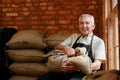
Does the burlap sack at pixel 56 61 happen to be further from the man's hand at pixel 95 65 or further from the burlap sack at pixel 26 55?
the burlap sack at pixel 26 55

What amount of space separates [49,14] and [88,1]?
2.11ft

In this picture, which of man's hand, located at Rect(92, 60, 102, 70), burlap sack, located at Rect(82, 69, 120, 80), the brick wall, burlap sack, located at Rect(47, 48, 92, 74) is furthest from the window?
burlap sack, located at Rect(82, 69, 120, 80)

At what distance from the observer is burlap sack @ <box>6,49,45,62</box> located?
12.1 ft

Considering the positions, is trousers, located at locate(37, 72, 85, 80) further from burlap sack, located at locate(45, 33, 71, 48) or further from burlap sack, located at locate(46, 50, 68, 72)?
burlap sack, located at locate(45, 33, 71, 48)

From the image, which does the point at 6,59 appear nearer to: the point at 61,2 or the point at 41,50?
the point at 41,50

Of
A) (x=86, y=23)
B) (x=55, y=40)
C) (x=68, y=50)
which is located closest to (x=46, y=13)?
(x=55, y=40)

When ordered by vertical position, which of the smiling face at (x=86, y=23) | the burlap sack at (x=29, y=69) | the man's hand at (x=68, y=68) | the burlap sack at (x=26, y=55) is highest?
the smiling face at (x=86, y=23)

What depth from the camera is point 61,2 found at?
14.5 feet

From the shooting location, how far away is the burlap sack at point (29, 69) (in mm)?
3621

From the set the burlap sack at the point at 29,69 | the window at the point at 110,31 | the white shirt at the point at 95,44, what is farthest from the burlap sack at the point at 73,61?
the burlap sack at the point at 29,69

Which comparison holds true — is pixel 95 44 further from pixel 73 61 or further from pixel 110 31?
pixel 110 31

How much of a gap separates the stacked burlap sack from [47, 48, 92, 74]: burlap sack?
131cm

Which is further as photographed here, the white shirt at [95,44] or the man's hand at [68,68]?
the white shirt at [95,44]

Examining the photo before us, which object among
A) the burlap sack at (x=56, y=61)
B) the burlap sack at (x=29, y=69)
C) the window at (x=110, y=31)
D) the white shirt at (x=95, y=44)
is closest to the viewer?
the burlap sack at (x=56, y=61)
